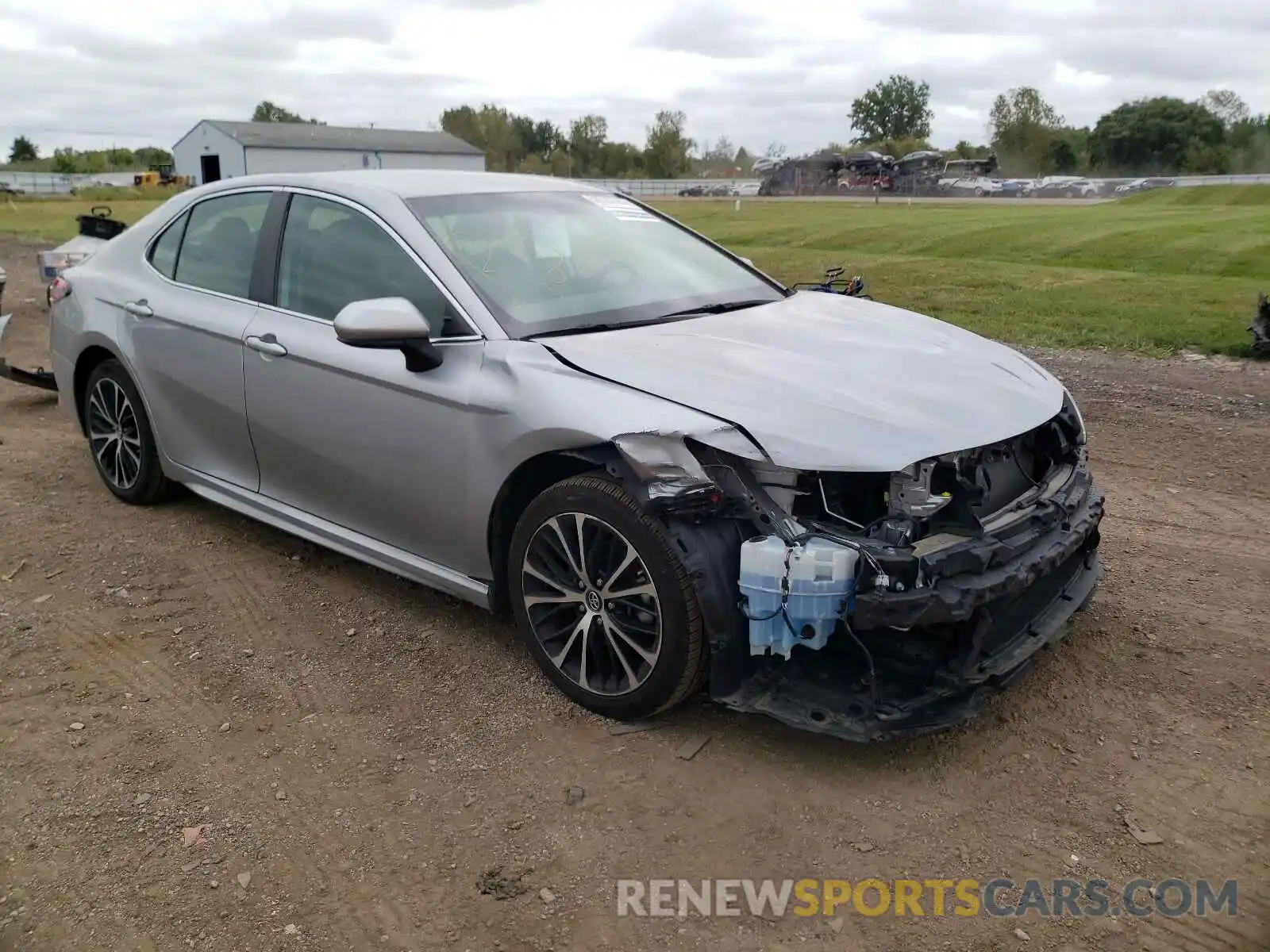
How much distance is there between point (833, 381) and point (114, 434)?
402 cm

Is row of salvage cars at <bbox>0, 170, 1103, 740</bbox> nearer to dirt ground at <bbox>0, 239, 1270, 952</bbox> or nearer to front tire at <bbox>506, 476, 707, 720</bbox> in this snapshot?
front tire at <bbox>506, 476, 707, 720</bbox>

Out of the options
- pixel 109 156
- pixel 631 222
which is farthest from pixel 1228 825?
pixel 109 156

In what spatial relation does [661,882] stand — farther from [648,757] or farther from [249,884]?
[249,884]

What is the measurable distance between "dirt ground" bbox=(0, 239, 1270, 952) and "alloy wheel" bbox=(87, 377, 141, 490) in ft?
2.71

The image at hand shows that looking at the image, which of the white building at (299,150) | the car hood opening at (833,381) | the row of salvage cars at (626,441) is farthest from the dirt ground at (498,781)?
the white building at (299,150)

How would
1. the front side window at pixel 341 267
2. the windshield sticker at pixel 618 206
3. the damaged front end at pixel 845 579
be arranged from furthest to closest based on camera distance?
the windshield sticker at pixel 618 206 → the front side window at pixel 341 267 → the damaged front end at pixel 845 579

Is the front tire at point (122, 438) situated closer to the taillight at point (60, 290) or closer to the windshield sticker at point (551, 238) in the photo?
the taillight at point (60, 290)

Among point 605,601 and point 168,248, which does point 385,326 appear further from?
point 168,248

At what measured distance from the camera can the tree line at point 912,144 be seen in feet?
213

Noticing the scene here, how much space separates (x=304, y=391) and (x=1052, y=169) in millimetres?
76601

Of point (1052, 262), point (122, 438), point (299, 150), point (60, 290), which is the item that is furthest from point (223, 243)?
point (299, 150)

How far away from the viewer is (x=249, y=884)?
A: 2.81 metres

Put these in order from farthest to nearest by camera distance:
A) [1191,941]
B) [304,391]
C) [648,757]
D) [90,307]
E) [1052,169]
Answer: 1. [1052,169]
2. [90,307]
3. [304,391]
4. [648,757]
5. [1191,941]

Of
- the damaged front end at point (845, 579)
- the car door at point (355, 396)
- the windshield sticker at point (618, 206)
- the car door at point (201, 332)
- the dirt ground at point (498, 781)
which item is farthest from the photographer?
the windshield sticker at point (618, 206)
